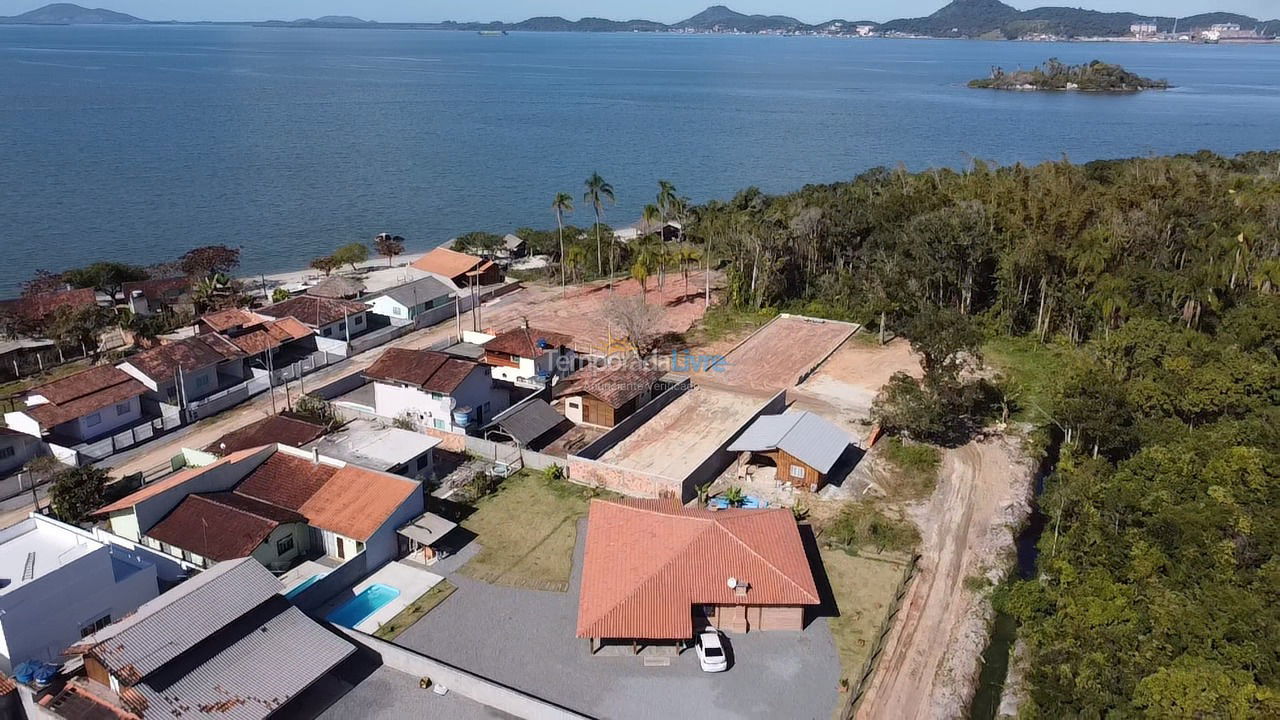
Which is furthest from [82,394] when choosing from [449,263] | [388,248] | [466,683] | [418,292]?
[388,248]

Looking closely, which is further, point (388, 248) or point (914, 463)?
point (388, 248)

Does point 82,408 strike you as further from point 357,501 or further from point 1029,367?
point 1029,367

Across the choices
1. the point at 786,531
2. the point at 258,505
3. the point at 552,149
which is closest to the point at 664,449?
the point at 786,531

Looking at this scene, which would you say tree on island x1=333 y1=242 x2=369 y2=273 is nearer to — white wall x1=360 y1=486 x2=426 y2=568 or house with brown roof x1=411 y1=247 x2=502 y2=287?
house with brown roof x1=411 y1=247 x2=502 y2=287

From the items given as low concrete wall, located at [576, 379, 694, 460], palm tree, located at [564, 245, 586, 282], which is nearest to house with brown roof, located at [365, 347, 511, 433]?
low concrete wall, located at [576, 379, 694, 460]

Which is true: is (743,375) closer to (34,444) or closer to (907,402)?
(907,402)

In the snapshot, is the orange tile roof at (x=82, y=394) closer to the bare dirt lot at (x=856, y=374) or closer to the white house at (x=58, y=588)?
the white house at (x=58, y=588)

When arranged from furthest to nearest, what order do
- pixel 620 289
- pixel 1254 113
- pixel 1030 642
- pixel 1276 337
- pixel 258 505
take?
pixel 1254 113, pixel 620 289, pixel 1276 337, pixel 258 505, pixel 1030 642
